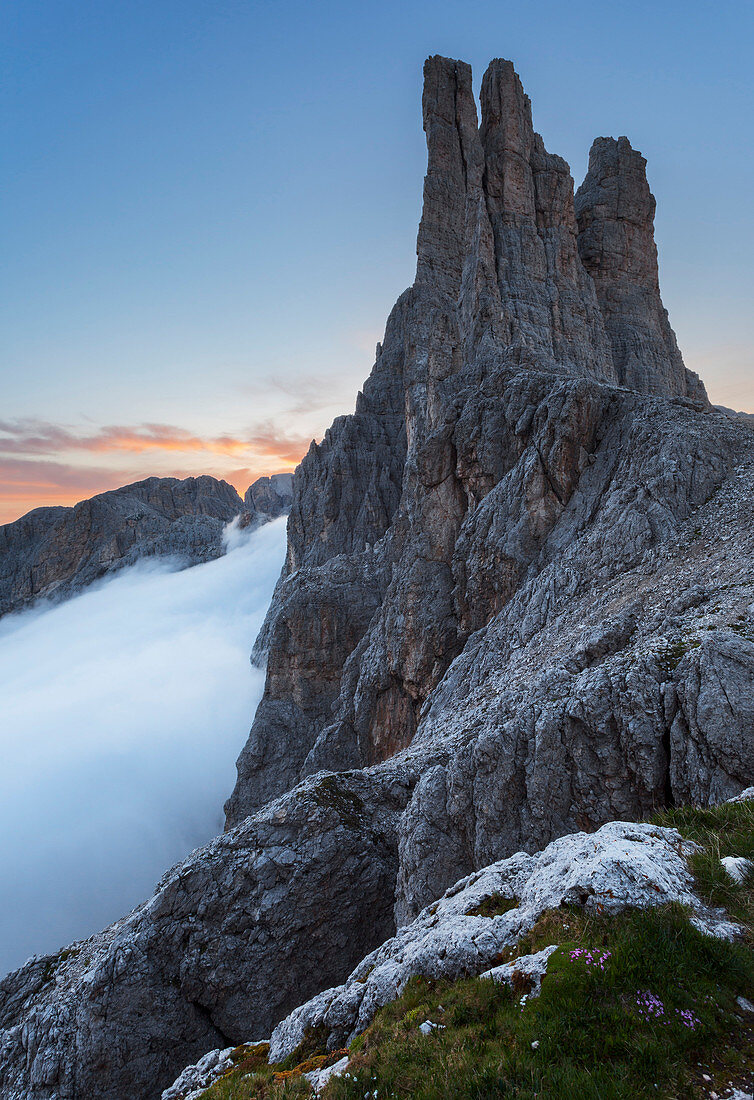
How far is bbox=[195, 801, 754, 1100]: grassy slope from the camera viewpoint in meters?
5.70

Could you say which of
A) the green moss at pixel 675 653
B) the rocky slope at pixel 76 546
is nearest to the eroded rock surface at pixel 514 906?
the green moss at pixel 675 653

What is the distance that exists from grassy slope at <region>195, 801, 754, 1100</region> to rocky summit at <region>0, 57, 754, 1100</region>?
1293 mm

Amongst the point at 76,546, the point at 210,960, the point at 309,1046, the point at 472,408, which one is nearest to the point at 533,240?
the point at 472,408

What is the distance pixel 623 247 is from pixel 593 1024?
256 feet

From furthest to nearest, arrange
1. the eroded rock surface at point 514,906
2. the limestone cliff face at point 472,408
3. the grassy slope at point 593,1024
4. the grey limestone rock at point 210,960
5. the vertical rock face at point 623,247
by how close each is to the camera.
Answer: the vertical rock face at point 623,247, the limestone cliff face at point 472,408, the grey limestone rock at point 210,960, the eroded rock surface at point 514,906, the grassy slope at point 593,1024

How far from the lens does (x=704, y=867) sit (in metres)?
8.54

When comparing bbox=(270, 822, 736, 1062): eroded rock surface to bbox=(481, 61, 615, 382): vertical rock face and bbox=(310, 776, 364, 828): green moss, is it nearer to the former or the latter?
bbox=(310, 776, 364, 828): green moss

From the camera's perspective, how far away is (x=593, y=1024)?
6336 mm

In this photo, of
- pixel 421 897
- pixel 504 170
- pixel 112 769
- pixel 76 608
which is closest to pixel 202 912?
pixel 421 897

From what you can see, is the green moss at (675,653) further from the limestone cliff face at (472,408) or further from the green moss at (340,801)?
the limestone cliff face at (472,408)

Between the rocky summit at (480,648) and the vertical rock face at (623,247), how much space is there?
1.21ft

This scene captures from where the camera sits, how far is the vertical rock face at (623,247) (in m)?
64.3

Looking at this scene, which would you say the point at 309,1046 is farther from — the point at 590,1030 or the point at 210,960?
the point at 210,960

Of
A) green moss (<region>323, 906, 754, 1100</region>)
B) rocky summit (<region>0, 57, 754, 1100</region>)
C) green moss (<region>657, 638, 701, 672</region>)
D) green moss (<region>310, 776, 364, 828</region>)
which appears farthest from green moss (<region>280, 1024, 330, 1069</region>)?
green moss (<region>310, 776, 364, 828</region>)
